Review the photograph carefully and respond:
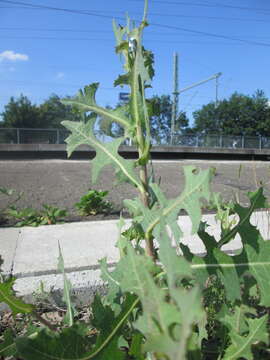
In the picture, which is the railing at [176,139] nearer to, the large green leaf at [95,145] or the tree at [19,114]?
the large green leaf at [95,145]

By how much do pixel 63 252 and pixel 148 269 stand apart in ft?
6.05

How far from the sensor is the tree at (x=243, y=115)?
6000 cm

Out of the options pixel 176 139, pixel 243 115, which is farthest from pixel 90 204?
pixel 243 115

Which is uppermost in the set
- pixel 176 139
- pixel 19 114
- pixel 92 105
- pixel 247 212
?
pixel 19 114

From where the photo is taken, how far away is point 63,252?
8.00ft

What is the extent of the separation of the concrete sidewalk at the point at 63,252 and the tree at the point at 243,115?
60.7 meters

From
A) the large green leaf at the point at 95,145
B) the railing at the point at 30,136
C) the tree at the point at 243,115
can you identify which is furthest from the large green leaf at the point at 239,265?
the tree at the point at 243,115

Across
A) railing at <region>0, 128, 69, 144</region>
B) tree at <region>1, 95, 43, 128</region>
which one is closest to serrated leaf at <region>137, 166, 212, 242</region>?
railing at <region>0, 128, 69, 144</region>

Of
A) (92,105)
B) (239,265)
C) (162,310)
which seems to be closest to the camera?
(162,310)

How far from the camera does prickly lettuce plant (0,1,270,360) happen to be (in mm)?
556

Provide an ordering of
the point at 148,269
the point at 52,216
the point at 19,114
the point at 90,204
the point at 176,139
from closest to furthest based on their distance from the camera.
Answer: the point at 148,269 < the point at 52,216 < the point at 90,204 < the point at 176,139 < the point at 19,114

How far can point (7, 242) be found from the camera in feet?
8.96

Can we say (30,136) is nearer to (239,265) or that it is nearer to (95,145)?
(95,145)

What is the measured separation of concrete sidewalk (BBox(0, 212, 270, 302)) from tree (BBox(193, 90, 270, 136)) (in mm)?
60651
